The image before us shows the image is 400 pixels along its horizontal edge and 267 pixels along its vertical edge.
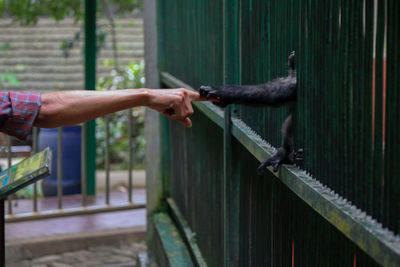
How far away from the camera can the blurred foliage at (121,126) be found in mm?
10195

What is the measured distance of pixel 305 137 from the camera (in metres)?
2.08

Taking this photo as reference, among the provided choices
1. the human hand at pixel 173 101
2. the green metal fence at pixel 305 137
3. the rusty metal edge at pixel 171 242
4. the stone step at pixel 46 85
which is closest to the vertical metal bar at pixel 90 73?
the stone step at pixel 46 85

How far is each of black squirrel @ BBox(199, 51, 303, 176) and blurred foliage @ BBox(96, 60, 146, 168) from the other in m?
7.96

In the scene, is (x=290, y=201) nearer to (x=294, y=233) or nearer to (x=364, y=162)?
(x=294, y=233)

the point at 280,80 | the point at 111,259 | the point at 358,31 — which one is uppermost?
the point at 358,31

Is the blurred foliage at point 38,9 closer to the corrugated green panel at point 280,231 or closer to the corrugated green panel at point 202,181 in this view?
the corrugated green panel at point 202,181

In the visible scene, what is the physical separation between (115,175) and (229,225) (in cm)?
630

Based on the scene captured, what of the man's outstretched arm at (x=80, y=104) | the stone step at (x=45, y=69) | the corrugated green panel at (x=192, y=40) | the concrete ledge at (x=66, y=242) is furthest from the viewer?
the stone step at (x=45, y=69)

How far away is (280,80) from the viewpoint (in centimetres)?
221

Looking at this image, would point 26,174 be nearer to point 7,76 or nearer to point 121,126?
point 7,76

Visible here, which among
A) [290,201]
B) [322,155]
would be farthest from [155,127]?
[322,155]

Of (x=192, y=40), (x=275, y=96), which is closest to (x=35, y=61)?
(x=192, y=40)

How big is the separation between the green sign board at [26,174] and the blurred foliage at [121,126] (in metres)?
7.10

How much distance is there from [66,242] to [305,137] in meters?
4.82
